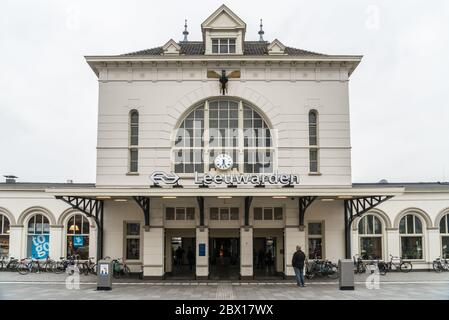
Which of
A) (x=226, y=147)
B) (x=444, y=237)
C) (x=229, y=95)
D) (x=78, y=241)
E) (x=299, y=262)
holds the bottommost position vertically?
(x=299, y=262)

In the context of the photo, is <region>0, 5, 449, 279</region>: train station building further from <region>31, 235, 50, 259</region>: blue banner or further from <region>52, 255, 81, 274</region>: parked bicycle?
<region>31, 235, 50, 259</region>: blue banner

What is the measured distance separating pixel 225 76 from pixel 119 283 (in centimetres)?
1055

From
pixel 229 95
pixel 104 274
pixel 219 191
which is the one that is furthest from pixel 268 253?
pixel 104 274

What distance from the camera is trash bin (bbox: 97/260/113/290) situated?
52.6 ft

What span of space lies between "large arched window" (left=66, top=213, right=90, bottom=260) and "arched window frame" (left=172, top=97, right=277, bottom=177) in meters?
6.48

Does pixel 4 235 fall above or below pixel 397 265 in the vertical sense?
above

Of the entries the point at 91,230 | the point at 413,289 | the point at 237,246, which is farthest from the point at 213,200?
the point at 413,289

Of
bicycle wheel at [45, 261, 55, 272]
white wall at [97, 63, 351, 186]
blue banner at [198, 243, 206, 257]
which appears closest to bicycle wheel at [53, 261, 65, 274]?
bicycle wheel at [45, 261, 55, 272]

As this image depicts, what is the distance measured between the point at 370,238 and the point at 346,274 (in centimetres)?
849

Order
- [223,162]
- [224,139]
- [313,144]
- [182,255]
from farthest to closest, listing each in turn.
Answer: [182,255] < [313,144] < [224,139] < [223,162]

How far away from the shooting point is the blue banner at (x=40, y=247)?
23.8 metres

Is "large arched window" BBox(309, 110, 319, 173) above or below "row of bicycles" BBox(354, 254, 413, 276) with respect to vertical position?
above

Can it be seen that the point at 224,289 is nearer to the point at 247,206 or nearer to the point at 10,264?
the point at 247,206

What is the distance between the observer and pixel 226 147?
2155 cm
